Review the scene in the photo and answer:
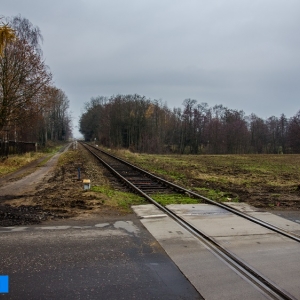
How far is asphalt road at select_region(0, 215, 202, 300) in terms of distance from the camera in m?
3.80

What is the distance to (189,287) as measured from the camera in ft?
13.0

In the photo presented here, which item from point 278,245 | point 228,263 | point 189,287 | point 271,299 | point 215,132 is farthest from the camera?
point 215,132

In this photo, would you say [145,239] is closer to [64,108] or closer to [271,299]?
[271,299]

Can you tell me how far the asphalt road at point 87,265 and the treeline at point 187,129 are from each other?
57.9 meters

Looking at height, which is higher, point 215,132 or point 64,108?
Answer: point 64,108

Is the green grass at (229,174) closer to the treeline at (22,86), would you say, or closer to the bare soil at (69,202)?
the bare soil at (69,202)

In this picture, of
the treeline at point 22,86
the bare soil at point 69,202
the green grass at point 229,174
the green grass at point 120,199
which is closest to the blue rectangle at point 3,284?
the bare soil at point 69,202

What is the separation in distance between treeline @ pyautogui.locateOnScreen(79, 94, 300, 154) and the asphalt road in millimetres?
57881

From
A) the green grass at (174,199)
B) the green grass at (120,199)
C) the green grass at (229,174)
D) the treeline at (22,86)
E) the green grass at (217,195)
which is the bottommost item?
the green grass at (229,174)

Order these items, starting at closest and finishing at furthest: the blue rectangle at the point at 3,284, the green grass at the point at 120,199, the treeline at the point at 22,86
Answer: the blue rectangle at the point at 3,284
the green grass at the point at 120,199
the treeline at the point at 22,86

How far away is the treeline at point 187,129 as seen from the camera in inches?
2763

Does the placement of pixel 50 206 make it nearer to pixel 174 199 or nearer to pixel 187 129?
pixel 174 199

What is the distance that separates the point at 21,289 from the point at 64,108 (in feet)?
301

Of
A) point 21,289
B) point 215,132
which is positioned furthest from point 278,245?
point 215,132
